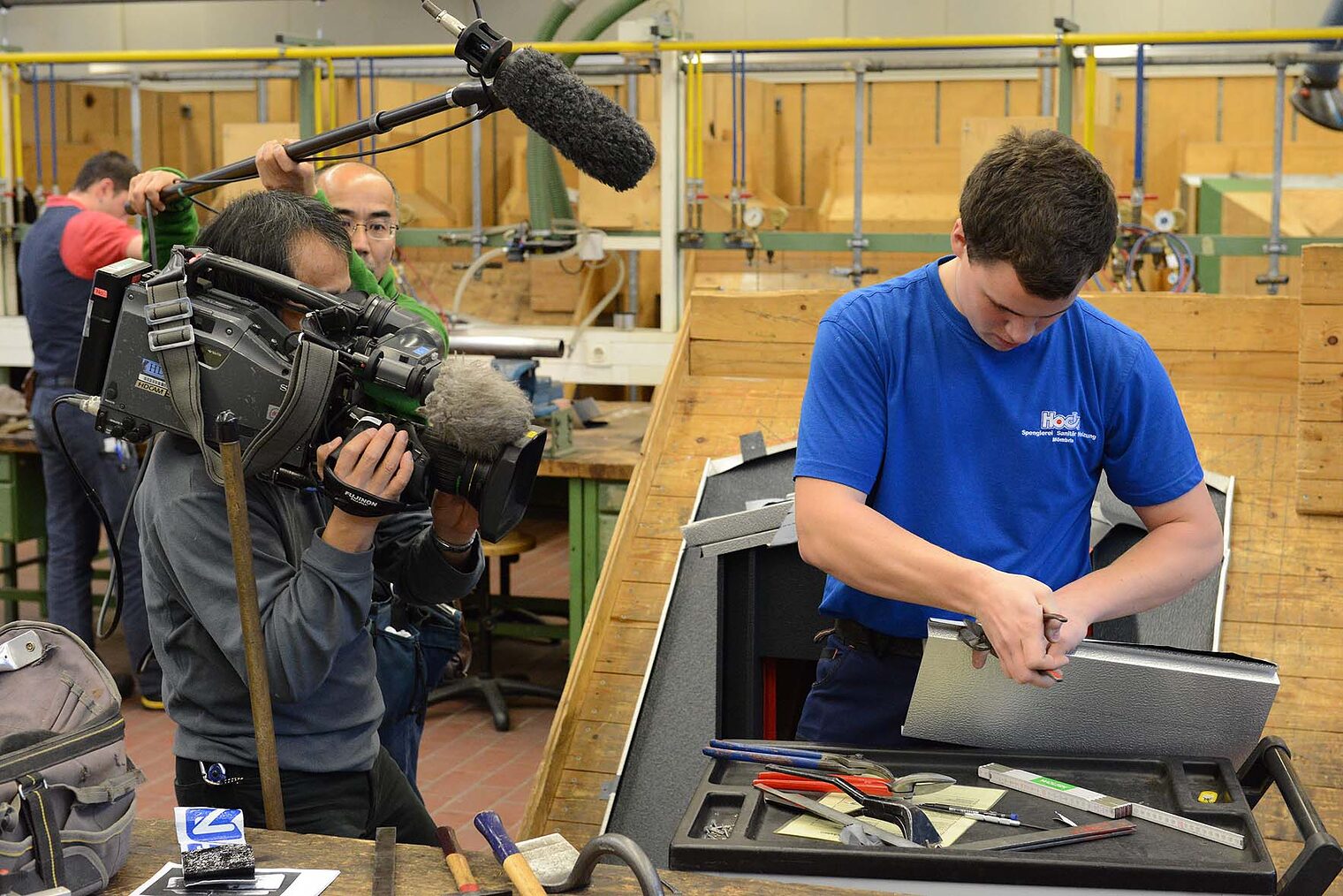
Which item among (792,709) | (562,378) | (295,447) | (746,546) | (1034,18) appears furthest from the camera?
(1034,18)

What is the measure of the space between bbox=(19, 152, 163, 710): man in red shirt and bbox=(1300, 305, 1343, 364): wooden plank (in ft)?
10.6

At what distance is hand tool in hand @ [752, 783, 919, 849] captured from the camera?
1.40 m

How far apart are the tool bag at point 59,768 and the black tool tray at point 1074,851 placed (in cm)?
57

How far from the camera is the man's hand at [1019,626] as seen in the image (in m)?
1.50

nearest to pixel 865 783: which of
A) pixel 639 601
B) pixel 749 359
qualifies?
pixel 639 601

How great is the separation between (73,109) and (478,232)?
384 cm

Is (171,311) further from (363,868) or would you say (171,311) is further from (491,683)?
(491,683)

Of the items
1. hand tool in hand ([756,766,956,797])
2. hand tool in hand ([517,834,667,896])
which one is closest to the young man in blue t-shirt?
hand tool in hand ([756,766,956,797])

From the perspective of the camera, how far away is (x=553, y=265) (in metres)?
5.85

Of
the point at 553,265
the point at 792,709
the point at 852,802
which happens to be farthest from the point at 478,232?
the point at 852,802

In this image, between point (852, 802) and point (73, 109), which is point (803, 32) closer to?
point (73, 109)

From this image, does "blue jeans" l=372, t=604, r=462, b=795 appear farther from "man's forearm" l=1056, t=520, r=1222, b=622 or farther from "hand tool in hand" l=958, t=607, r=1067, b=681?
"man's forearm" l=1056, t=520, r=1222, b=622

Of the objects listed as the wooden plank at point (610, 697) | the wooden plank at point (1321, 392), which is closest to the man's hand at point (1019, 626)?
the wooden plank at point (610, 697)

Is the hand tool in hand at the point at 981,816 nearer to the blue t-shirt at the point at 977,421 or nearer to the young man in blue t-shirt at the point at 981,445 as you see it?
the young man in blue t-shirt at the point at 981,445
